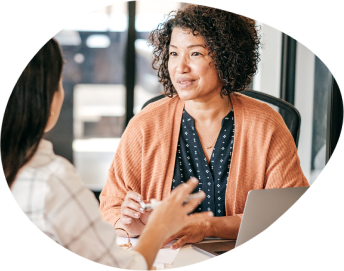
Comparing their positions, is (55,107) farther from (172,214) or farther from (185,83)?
(185,83)

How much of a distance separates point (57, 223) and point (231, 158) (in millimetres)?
505

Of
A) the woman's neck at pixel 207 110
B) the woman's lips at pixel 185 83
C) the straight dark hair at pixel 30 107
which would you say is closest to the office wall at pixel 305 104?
the woman's neck at pixel 207 110

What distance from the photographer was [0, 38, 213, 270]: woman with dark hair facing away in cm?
48

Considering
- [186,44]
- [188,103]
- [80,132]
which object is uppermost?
[186,44]

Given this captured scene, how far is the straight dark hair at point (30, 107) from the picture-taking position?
0.48 metres

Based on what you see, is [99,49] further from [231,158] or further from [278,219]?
[278,219]

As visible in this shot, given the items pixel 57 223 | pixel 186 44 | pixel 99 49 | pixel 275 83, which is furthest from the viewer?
pixel 99 49

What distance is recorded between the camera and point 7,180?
0.52 metres

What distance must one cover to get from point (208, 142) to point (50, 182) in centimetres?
54

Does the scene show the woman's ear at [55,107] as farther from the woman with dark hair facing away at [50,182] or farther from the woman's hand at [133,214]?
the woman's hand at [133,214]

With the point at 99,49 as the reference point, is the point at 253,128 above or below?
below

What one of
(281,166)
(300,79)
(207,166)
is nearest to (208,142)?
(207,166)

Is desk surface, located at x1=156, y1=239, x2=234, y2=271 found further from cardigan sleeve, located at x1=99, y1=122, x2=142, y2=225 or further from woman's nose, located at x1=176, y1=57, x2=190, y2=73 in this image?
woman's nose, located at x1=176, y1=57, x2=190, y2=73

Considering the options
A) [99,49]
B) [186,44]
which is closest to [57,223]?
[186,44]
